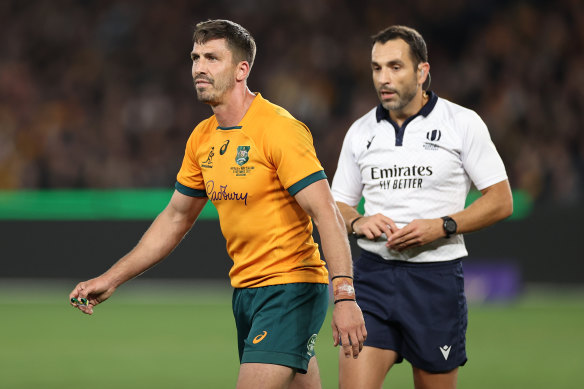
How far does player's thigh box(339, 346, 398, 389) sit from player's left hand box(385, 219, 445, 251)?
0.60 m

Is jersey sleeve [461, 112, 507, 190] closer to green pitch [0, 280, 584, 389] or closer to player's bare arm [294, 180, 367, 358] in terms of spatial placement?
player's bare arm [294, 180, 367, 358]

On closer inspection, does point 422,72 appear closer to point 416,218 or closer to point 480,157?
point 480,157

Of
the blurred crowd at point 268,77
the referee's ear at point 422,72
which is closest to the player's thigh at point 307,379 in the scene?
the referee's ear at point 422,72

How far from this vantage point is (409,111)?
5277mm

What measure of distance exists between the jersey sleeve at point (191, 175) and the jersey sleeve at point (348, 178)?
87 cm

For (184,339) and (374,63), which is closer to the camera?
(374,63)

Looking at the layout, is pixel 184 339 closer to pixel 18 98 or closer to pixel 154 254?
pixel 154 254

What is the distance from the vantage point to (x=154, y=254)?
500 cm

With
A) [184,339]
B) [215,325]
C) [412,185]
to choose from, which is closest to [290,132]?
[412,185]

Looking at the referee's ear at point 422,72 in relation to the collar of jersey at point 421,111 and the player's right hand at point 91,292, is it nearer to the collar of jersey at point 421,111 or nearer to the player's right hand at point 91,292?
the collar of jersey at point 421,111

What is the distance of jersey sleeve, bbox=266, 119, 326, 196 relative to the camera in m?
4.33

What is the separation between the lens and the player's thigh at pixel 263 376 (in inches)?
168

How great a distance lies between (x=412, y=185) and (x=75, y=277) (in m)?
10.2

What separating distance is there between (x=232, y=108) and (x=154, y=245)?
0.89 m
